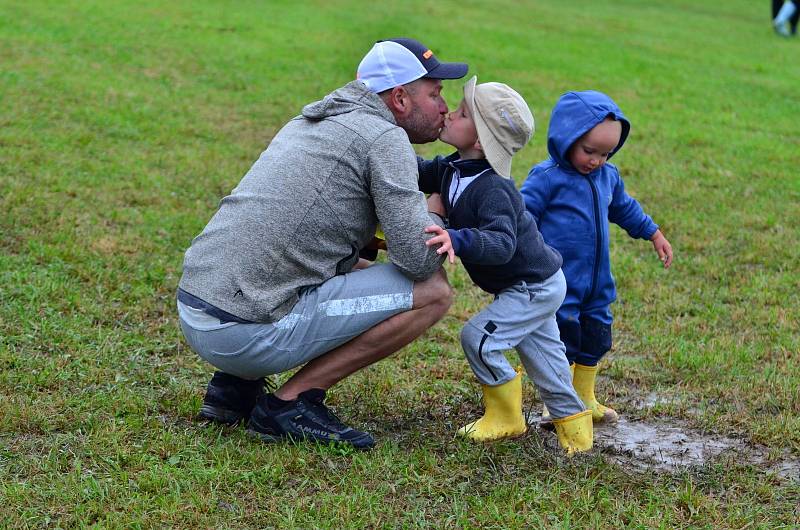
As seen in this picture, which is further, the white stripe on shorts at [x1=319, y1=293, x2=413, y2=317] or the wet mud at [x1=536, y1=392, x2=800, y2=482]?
the wet mud at [x1=536, y1=392, x2=800, y2=482]

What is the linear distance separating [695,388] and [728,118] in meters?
7.67

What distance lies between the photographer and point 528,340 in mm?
3939

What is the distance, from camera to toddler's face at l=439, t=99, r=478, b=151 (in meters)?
3.71

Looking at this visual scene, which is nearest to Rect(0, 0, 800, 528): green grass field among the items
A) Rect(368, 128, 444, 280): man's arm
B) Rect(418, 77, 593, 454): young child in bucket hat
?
Rect(418, 77, 593, 454): young child in bucket hat

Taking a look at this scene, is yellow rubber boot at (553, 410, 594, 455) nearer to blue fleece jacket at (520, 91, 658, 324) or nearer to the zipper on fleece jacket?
blue fleece jacket at (520, 91, 658, 324)

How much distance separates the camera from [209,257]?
11.9 ft

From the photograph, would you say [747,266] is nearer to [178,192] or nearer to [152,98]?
[178,192]

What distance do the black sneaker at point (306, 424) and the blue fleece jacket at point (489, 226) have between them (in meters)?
0.73

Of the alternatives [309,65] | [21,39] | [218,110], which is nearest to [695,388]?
[218,110]

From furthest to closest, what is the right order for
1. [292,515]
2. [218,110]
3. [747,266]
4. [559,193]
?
[218,110] < [747,266] < [559,193] < [292,515]

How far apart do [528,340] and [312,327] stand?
2.71 feet

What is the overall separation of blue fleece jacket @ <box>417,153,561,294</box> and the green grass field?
651 millimetres

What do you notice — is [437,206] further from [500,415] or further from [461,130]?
[500,415]

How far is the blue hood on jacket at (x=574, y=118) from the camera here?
4066 millimetres
